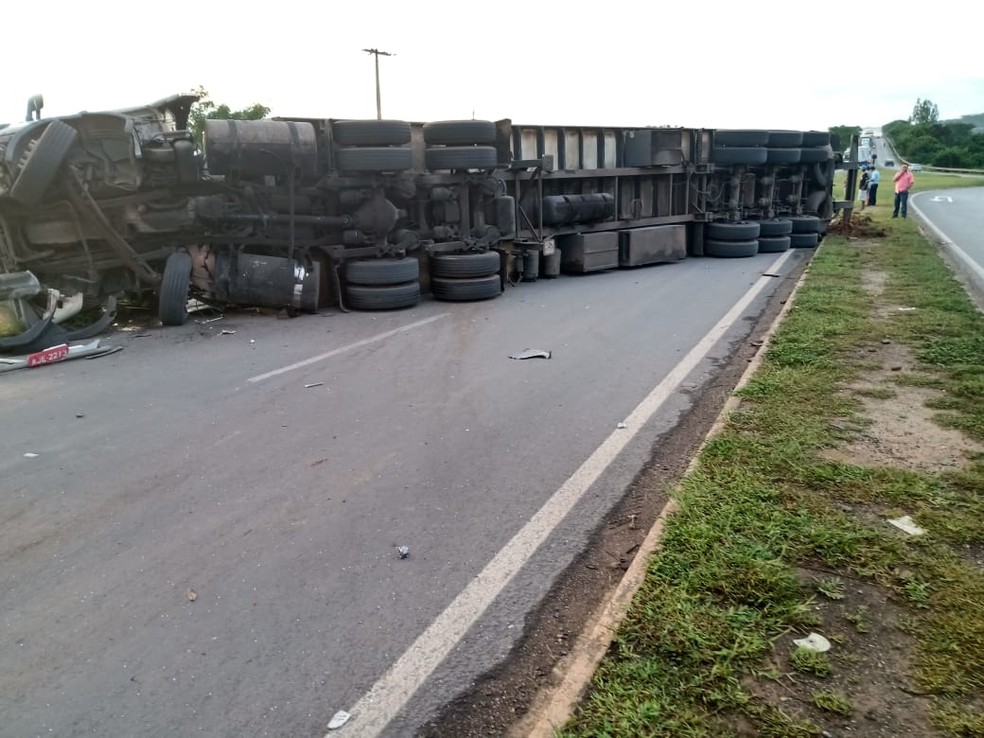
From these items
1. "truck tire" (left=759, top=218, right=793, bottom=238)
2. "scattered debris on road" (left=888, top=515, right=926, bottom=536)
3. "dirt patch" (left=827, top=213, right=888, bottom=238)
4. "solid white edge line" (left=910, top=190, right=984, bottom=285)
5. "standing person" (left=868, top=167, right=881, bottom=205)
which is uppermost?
"standing person" (left=868, top=167, right=881, bottom=205)

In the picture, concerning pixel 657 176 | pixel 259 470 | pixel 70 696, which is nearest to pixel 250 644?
pixel 70 696

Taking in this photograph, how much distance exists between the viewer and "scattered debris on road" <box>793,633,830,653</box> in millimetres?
2957

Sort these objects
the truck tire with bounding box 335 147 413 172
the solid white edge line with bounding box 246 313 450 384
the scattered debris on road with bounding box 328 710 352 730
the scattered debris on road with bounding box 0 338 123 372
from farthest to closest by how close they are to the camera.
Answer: the truck tire with bounding box 335 147 413 172 → the scattered debris on road with bounding box 0 338 123 372 → the solid white edge line with bounding box 246 313 450 384 → the scattered debris on road with bounding box 328 710 352 730

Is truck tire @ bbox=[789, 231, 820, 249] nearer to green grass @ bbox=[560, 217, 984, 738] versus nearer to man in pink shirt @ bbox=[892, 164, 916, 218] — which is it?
man in pink shirt @ bbox=[892, 164, 916, 218]

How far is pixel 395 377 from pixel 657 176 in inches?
455

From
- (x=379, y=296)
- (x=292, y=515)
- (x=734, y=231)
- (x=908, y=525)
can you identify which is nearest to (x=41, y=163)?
(x=379, y=296)

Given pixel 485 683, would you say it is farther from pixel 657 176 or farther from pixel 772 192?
pixel 772 192

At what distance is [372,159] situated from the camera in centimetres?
1086

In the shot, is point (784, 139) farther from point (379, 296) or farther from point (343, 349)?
point (343, 349)

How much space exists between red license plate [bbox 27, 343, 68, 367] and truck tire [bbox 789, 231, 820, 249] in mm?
16262

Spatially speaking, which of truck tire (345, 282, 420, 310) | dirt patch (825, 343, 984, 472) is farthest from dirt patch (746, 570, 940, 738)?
truck tire (345, 282, 420, 310)

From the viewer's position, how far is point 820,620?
3131 millimetres

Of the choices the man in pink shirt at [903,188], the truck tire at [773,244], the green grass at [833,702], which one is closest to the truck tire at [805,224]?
the truck tire at [773,244]

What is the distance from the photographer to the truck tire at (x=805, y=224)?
751 inches
